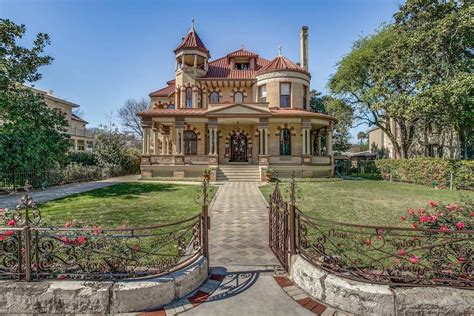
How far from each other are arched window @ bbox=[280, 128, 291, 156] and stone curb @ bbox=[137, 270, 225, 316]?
19.4 m

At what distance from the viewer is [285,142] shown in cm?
2261

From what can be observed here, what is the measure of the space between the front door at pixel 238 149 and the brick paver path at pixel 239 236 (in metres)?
14.0

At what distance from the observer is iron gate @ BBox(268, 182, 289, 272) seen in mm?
4164

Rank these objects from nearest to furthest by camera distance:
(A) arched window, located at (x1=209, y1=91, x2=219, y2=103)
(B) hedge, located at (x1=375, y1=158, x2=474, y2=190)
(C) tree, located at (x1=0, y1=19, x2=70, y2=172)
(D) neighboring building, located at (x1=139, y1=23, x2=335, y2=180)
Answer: (C) tree, located at (x1=0, y1=19, x2=70, y2=172) → (B) hedge, located at (x1=375, y1=158, x2=474, y2=190) → (D) neighboring building, located at (x1=139, y1=23, x2=335, y2=180) → (A) arched window, located at (x1=209, y1=91, x2=219, y2=103)

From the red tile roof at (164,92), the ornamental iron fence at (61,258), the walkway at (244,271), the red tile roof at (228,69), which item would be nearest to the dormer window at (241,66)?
the red tile roof at (228,69)

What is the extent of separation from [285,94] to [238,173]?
30.2ft

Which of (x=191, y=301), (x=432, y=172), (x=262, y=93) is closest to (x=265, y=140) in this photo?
(x=262, y=93)

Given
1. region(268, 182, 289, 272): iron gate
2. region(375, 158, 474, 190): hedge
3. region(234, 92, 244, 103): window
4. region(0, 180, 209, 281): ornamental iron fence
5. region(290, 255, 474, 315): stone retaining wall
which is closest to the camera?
region(290, 255, 474, 315): stone retaining wall

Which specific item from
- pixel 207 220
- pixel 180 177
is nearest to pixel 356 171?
pixel 180 177

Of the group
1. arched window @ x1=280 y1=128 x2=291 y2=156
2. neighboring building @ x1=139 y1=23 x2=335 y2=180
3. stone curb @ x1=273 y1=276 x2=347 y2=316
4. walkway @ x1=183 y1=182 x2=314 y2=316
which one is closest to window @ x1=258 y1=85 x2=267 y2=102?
neighboring building @ x1=139 y1=23 x2=335 y2=180

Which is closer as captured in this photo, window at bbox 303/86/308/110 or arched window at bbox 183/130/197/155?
arched window at bbox 183/130/197/155

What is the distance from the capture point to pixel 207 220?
397 cm

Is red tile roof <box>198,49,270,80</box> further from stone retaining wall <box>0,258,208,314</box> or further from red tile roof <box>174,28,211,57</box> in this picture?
stone retaining wall <box>0,258,208,314</box>

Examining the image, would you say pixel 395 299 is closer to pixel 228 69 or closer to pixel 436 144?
pixel 228 69
